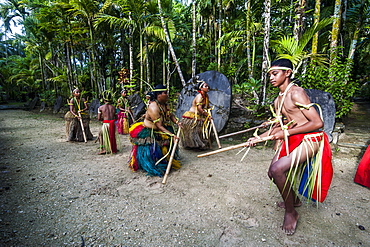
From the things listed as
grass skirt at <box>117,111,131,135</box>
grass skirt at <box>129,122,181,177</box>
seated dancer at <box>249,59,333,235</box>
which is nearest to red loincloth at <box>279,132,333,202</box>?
seated dancer at <box>249,59,333,235</box>

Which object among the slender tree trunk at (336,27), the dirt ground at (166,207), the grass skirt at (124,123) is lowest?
the dirt ground at (166,207)

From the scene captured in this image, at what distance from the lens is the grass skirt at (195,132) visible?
458cm

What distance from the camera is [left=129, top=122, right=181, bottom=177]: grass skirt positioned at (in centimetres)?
325

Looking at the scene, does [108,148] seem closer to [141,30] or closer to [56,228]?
[56,228]

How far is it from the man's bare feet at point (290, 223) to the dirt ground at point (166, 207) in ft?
0.17

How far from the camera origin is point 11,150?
14.8ft

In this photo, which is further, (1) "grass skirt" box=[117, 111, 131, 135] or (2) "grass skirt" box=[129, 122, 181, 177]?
(1) "grass skirt" box=[117, 111, 131, 135]

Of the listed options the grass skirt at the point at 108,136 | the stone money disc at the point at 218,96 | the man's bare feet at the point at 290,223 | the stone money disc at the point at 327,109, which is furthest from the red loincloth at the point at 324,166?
the grass skirt at the point at 108,136

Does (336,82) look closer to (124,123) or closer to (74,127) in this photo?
(124,123)

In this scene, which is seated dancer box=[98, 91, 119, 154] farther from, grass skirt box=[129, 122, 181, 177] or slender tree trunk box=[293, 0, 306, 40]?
slender tree trunk box=[293, 0, 306, 40]

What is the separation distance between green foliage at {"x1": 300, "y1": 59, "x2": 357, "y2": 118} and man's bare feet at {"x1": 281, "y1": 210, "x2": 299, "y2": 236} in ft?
13.0

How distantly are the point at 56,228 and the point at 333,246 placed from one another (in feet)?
8.55

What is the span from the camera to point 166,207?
2.32m

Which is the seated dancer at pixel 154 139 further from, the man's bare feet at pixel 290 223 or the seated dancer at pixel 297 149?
the man's bare feet at pixel 290 223
